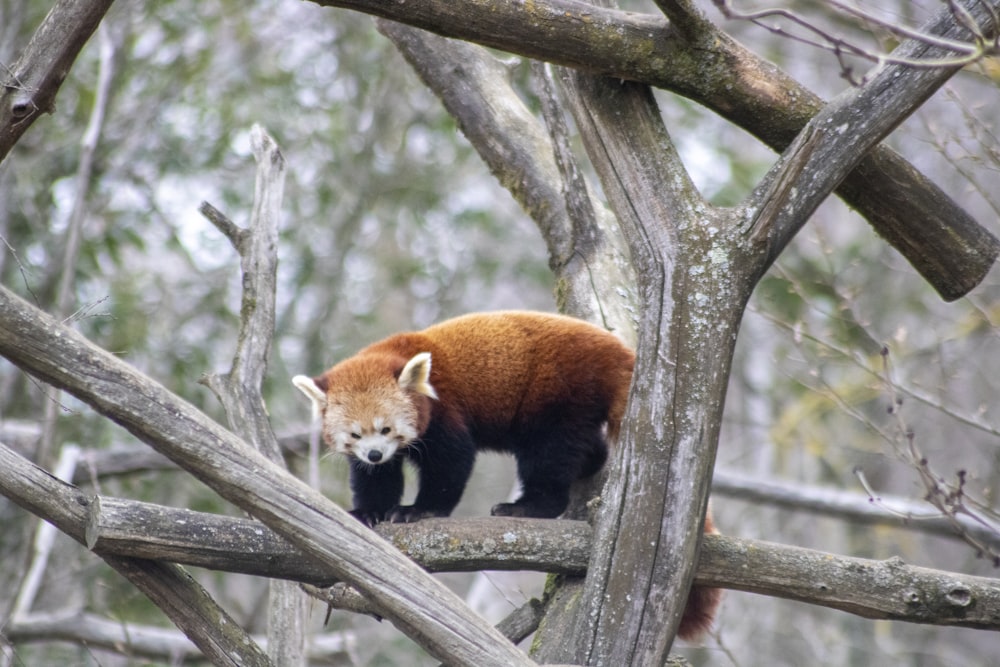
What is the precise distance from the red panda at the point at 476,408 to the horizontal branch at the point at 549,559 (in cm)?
62

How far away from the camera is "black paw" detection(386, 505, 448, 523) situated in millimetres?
3645

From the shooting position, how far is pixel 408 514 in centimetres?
369

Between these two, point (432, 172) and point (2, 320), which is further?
point (432, 172)

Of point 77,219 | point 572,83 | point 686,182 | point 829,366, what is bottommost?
point 686,182

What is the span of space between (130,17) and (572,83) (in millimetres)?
5438

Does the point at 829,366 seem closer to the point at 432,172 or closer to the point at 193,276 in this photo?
the point at 432,172

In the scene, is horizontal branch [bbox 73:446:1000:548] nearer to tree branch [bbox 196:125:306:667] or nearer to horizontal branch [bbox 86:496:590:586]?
tree branch [bbox 196:125:306:667]

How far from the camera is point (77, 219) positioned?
5.68 meters

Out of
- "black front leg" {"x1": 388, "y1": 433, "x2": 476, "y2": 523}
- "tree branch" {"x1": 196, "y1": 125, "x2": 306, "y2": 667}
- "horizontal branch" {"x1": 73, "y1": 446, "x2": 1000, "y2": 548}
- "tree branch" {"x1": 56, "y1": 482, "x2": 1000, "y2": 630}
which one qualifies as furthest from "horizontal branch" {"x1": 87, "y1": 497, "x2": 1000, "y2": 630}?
"horizontal branch" {"x1": 73, "y1": 446, "x2": 1000, "y2": 548}

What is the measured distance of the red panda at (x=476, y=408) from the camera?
3.68 metres

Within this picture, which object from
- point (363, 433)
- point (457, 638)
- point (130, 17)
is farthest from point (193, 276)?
point (457, 638)

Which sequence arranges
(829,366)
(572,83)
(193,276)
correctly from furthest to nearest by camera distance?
(829,366)
(193,276)
(572,83)

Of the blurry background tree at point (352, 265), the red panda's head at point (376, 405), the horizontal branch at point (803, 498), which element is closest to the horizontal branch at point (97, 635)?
the blurry background tree at point (352, 265)

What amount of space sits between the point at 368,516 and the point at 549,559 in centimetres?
97
